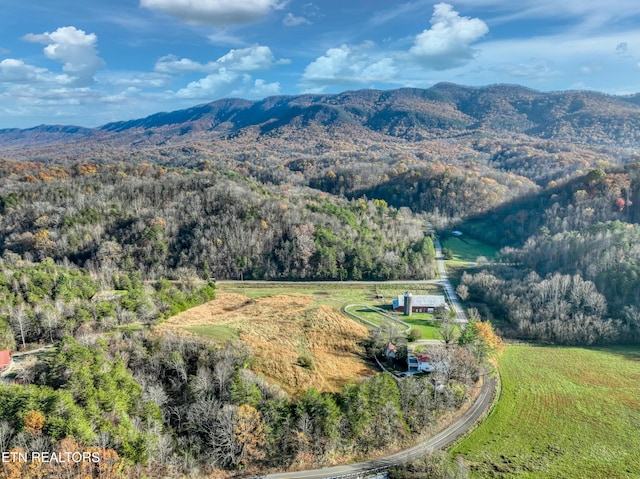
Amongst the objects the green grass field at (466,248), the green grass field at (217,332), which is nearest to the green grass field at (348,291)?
the green grass field at (217,332)

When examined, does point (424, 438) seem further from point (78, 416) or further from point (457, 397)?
point (78, 416)

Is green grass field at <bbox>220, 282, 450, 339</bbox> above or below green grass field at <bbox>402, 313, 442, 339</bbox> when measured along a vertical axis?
above

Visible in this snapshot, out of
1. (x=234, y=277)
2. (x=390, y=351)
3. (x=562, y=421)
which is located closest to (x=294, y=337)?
(x=390, y=351)

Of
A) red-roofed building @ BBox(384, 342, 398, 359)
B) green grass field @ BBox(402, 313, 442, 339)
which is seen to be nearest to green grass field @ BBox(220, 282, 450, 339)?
green grass field @ BBox(402, 313, 442, 339)

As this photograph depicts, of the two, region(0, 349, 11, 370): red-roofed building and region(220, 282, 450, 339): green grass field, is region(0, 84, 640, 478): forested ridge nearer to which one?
region(0, 349, 11, 370): red-roofed building

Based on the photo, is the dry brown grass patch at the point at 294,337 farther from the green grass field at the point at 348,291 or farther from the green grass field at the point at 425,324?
the green grass field at the point at 348,291

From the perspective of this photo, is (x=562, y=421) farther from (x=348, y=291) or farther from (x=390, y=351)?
(x=348, y=291)

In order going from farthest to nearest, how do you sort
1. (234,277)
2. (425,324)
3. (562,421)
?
1. (234,277)
2. (425,324)
3. (562,421)
